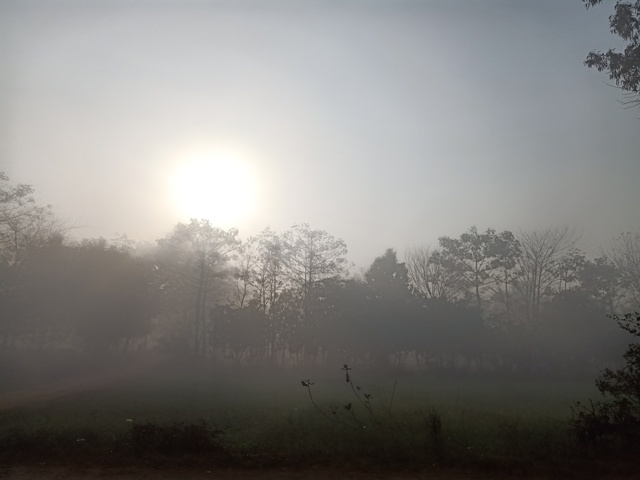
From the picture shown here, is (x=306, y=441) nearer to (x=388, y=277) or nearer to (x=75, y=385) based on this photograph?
(x=75, y=385)

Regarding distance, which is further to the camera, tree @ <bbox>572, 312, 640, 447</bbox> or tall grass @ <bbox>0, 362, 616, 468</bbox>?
tree @ <bbox>572, 312, 640, 447</bbox>

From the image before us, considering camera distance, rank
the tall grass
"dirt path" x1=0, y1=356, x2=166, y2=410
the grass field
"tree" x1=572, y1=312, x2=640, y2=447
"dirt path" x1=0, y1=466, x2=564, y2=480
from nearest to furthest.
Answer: "dirt path" x1=0, y1=466, x2=564, y2=480 < the grass field < the tall grass < "tree" x1=572, y1=312, x2=640, y2=447 < "dirt path" x1=0, y1=356, x2=166, y2=410

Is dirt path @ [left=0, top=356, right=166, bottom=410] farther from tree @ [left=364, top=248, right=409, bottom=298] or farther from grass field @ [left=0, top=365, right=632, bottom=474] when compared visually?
tree @ [left=364, top=248, right=409, bottom=298]

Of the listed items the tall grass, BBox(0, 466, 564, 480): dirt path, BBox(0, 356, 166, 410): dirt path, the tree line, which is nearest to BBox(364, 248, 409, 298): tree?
the tree line

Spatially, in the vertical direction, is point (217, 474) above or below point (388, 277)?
below

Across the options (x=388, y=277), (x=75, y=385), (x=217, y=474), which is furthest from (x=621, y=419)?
(x=388, y=277)

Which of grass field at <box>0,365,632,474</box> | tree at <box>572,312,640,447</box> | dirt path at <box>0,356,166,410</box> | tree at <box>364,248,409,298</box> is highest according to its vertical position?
tree at <box>364,248,409,298</box>

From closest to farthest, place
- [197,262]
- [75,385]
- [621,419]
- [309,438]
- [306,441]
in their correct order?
[621,419] < [306,441] < [309,438] < [75,385] < [197,262]

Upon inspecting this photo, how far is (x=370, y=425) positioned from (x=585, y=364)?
48777 mm

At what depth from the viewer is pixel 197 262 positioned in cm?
5269

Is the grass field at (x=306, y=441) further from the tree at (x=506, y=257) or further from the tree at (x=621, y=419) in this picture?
the tree at (x=506, y=257)

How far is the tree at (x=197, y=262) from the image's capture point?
52.6m

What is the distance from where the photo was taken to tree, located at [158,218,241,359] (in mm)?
52594

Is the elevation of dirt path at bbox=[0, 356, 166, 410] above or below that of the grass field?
below
